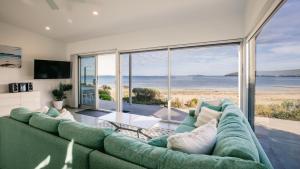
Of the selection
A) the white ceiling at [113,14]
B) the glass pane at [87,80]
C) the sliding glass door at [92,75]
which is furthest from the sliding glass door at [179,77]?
the glass pane at [87,80]

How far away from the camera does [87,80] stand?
22.1ft

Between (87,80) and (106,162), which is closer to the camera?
(106,162)

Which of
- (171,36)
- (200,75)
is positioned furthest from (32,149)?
(200,75)

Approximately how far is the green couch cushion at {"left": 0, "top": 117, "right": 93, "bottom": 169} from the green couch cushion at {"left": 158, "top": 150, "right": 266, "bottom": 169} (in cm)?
61

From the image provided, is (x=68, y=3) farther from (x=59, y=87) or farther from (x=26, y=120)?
(x=59, y=87)

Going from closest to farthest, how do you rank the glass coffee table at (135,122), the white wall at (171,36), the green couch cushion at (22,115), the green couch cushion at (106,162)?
1. the green couch cushion at (106,162)
2. the green couch cushion at (22,115)
3. the glass coffee table at (135,122)
4. the white wall at (171,36)

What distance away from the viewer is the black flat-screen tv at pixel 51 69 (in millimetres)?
5812

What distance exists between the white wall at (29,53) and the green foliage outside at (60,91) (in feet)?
0.71

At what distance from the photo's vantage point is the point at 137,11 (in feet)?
12.9

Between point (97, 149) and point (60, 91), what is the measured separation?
5.74m

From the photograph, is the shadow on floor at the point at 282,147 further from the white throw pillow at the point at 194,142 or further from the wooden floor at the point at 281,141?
the white throw pillow at the point at 194,142

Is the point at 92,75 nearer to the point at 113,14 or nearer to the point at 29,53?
the point at 29,53

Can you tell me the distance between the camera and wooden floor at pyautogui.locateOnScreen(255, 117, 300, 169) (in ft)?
6.00

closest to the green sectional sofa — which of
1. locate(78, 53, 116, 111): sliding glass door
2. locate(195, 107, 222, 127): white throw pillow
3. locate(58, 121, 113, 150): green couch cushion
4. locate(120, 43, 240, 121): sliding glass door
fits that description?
locate(58, 121, 113, 150): green couch cushion
